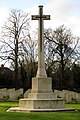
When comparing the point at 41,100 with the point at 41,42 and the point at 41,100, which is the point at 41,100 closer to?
the point at 41,100

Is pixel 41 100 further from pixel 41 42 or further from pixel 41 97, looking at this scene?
pixel 41 42

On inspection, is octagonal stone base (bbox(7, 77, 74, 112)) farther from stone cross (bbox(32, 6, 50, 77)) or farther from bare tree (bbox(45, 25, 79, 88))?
bare tree (bbox(45, 25, 79, 88))

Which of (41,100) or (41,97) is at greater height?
(41,97)

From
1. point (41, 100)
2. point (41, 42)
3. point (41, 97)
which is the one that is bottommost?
point (41, 100)

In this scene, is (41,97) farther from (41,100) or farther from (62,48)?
(62,48)

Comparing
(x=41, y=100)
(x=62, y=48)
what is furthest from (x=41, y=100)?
(x=62, y=48)

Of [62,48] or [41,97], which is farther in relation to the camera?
[62,48]

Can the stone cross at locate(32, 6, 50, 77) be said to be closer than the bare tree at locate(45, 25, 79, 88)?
Yes

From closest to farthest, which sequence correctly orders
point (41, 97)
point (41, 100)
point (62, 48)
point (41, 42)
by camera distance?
point (41, 100) → point (41, 97) → point (41, 42) → point (62, 48)

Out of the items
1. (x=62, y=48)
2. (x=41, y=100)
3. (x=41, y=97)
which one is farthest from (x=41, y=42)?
(x=62, y=48)

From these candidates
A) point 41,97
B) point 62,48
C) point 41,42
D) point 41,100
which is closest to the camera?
point 41,100

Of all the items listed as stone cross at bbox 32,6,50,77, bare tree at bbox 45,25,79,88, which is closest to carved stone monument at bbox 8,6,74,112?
stone cross at bbox 32,6,50,77

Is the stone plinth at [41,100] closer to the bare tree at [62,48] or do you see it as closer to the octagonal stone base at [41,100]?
the octagonal stone base at [41,100]

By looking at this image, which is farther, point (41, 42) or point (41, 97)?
point (41, 42)
